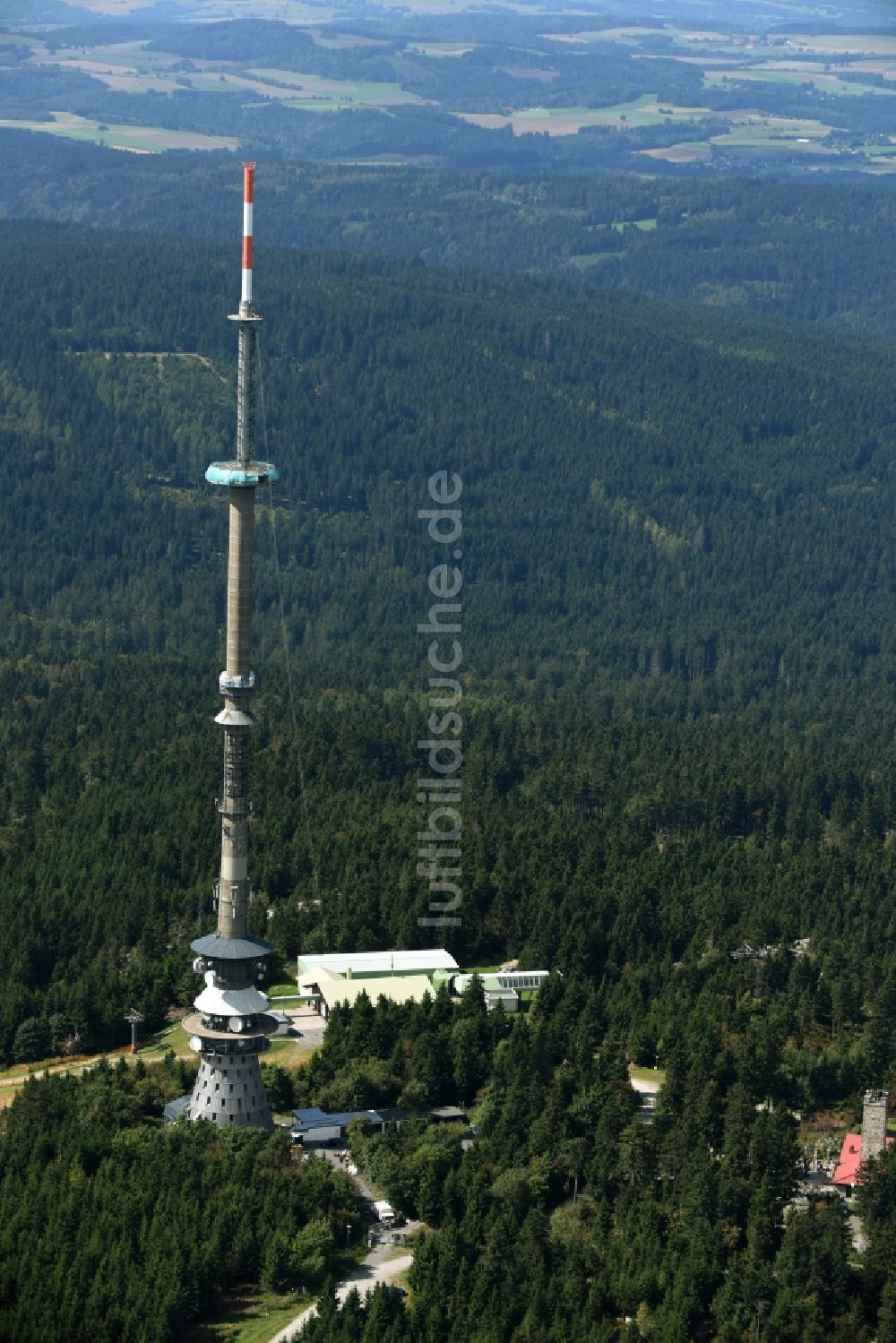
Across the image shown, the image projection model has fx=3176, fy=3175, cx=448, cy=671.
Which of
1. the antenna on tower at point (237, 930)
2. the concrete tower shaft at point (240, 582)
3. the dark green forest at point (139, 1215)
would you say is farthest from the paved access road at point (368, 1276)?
the concrete tower shaft at point (240, 582)

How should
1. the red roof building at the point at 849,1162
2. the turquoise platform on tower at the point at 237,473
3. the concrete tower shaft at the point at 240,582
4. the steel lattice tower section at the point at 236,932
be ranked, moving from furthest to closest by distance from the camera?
the steel lattice tower section at the point at 236,932 → the concrete tower shaft at the point at 240,582 → the turquoise platform on tower at the point at 237,473 → the red roof building at the point at 849,1162

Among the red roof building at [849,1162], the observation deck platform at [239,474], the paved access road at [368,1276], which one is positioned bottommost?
the paved access road at [368,1276]

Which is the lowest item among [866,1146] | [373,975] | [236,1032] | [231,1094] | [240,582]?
[373,975]

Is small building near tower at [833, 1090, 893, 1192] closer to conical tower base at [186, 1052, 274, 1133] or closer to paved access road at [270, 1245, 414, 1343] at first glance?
paved access road at [270, 1245, 414, 1343]

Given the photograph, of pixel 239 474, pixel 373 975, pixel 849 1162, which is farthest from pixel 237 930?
pixel 849 1162

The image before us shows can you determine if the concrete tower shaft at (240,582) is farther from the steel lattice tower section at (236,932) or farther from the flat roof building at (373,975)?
the flat roof building at (373,975)

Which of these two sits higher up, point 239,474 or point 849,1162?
point 239,474

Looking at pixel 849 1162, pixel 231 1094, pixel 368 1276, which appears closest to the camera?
pixel 368 1276

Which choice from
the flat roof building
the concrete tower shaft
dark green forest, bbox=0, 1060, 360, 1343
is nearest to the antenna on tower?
the concrete tower shaft

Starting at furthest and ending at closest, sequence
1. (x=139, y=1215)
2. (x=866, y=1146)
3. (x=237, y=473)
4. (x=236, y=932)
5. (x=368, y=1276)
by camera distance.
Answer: (x=236, y=932) → (x=237, y=473) → (x=866, y=1146) → (x=139, y=1215) → (x=368, y=1276)

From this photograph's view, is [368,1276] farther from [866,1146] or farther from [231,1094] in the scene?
[866,1146]
